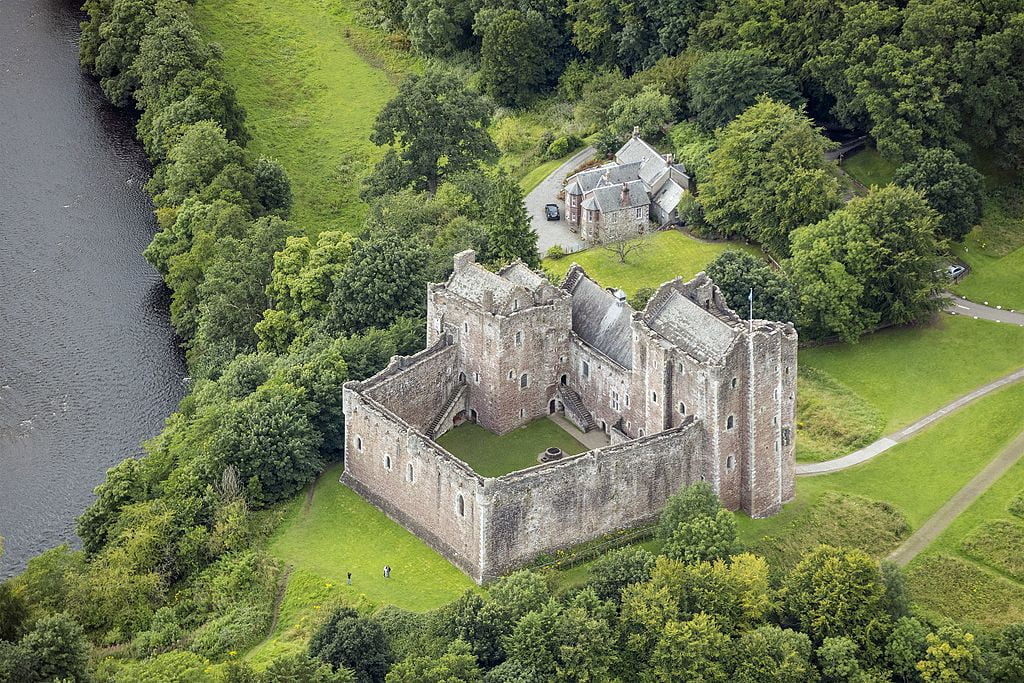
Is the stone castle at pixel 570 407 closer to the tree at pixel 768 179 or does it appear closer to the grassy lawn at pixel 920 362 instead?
the grassy lawn at pixel 920 362

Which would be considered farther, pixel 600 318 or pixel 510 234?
pixel 510 234

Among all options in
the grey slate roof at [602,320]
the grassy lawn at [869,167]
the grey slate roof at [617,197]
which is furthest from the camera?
the grassy lawn at [869,167]

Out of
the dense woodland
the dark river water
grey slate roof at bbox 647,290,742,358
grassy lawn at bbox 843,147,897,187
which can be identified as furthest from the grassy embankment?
the dark river water

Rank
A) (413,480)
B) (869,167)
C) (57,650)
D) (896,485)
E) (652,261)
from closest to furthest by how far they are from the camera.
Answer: (57,650), (413,480), (896,485), (652,261), (869,167)

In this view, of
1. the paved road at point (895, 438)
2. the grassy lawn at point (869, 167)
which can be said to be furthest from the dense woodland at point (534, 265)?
the paved road at point (895, 438)

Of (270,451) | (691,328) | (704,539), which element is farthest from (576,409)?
(270,451)

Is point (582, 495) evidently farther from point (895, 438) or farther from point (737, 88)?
point (737, 88)

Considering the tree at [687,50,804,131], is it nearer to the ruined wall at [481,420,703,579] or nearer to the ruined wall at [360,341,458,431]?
the ruined wall at [360,341,458,431]
